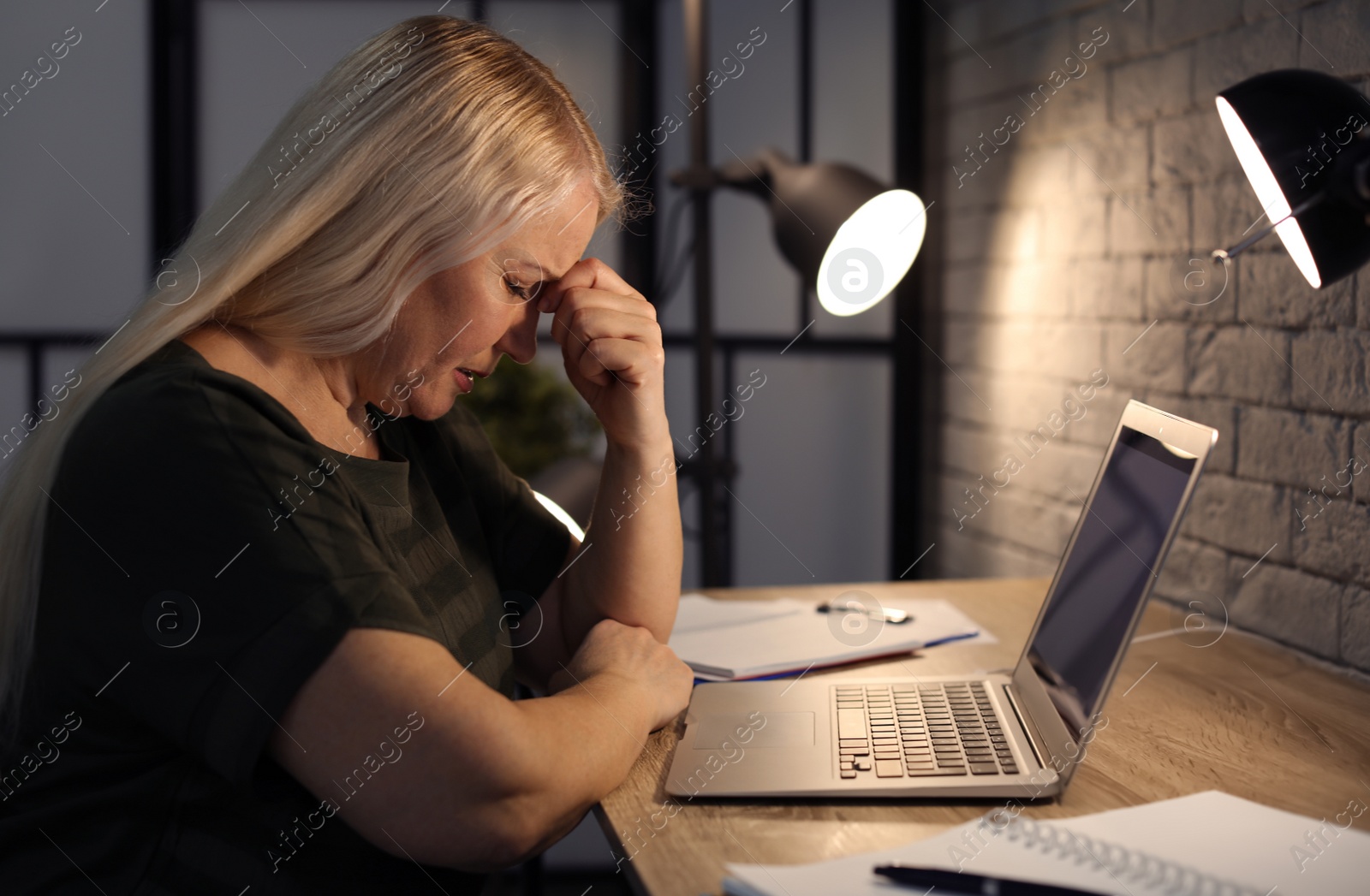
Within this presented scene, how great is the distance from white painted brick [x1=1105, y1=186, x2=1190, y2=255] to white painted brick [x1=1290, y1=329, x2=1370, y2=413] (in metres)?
0.25

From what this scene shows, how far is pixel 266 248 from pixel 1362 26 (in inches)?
42.3

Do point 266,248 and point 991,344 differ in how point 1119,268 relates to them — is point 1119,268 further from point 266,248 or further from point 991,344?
point 266,248

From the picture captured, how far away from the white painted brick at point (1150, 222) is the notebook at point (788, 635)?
1.86ft

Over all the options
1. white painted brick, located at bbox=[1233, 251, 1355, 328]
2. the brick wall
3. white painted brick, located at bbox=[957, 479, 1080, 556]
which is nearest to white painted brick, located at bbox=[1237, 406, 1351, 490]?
the brick wall

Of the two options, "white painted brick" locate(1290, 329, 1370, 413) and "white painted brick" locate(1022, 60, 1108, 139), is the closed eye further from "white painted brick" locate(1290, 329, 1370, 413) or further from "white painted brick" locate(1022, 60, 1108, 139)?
"white painted brick" locate(1022, 60, 1108, 139)

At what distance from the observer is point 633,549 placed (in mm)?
1159

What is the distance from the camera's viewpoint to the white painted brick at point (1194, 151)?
1298mm

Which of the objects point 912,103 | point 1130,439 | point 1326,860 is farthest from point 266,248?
point 912,103

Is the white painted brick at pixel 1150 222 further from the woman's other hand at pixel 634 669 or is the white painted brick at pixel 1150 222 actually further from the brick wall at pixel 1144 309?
the woman's other hand at pixel 634 669

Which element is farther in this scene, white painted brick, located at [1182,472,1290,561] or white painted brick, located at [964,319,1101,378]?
white painted brick, located at [964,319,1101,378]

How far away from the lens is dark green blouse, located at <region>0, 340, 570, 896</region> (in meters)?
0.69

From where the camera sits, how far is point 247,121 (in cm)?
268

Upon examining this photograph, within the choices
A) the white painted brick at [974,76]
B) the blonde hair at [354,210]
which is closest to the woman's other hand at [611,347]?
the blonde hair at [354,210]

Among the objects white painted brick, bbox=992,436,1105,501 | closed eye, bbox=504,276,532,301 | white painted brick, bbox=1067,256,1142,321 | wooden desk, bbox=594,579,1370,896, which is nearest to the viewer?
wooden desk, bbox=594,579,1370,896
